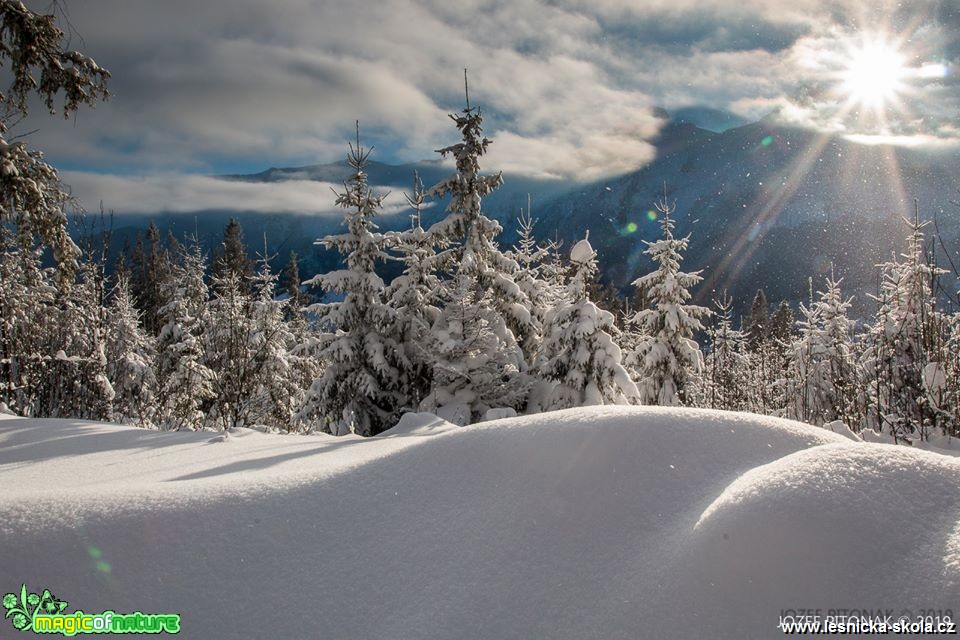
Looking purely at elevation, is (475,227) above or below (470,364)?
above

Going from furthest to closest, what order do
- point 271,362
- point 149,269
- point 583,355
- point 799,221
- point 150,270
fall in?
point 799,221 → point 149,269 → point 150,270 → point 271,362 → point 583,355

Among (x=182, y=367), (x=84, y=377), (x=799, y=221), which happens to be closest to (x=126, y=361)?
(x=182, y=367)

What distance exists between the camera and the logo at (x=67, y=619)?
1946mm

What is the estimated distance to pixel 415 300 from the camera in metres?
14.6

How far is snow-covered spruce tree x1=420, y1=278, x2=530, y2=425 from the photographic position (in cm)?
1284

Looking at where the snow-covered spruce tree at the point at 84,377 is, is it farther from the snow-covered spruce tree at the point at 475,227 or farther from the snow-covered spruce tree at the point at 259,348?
the snow-covered spruce tree at the point at 475,227

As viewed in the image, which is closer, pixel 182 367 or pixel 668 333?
pixel 668 333

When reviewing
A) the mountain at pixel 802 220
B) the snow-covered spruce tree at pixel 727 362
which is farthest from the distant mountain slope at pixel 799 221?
the snow-covered spruce tree at pixel 727 362

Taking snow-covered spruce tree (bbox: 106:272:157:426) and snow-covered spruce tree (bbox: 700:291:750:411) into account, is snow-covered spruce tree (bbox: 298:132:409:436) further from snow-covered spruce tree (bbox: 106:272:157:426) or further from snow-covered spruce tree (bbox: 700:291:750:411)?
snow-covered spruce tree (bbox: 700:291:750:411)

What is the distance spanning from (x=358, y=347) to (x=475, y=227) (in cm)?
478

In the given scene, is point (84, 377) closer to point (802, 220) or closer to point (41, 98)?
point (41, 98)

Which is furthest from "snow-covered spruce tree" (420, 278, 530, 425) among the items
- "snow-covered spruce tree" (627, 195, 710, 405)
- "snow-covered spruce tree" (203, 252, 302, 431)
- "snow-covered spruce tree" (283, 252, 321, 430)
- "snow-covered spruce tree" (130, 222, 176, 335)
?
"snow-covered spruce tree" (130, 222, 176, 335)

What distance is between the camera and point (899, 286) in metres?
14.5

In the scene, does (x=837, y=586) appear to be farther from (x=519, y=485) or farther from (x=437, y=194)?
(x=437, y=194)
